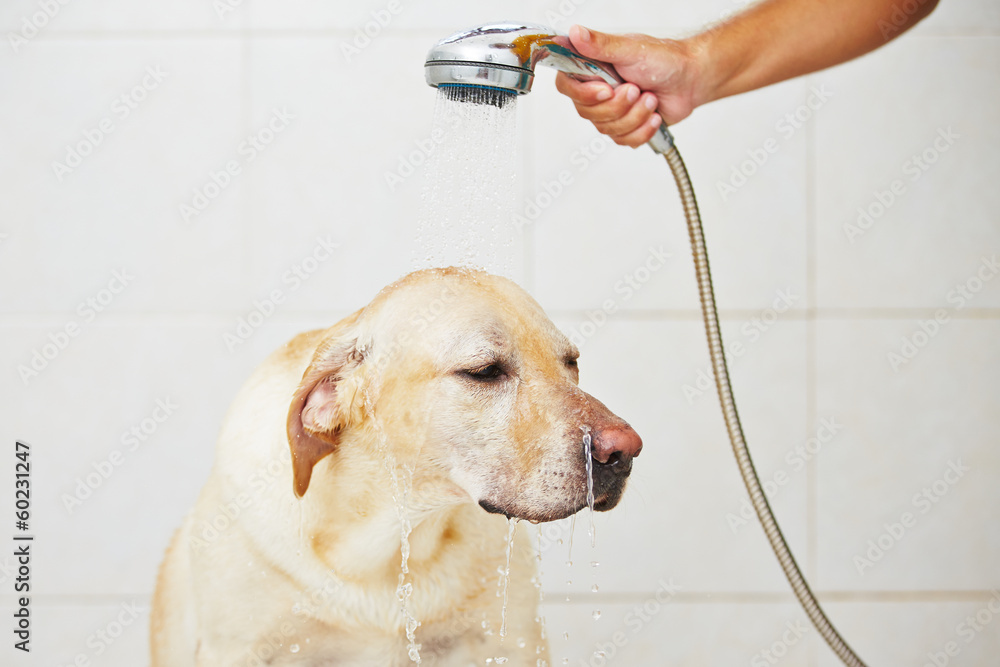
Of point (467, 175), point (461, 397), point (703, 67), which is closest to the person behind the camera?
point (461, 397)

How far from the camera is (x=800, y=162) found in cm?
240

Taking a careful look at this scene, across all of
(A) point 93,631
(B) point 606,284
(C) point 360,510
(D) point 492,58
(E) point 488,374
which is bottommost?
(A) point 93,631

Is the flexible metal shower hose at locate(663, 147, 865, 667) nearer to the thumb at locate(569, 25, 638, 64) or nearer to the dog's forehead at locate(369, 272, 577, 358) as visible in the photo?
the thumb at locate(569, 25, 638, 64)

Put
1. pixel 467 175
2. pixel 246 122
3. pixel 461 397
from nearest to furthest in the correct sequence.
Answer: pixel 461 397 → pixel 467 175 → pixel 246 122

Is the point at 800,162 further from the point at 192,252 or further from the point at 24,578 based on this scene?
the point at 24,578

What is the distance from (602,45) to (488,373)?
1.80 ft

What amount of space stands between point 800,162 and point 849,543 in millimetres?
1069

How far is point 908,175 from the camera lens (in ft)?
7.90

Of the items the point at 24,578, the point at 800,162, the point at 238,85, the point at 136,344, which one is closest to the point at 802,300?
the point at 800,162

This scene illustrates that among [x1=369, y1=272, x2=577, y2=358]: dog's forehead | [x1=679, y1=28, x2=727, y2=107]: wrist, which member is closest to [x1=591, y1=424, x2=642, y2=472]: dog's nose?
[x1=369, y1=272, x2=577, y2=358]: dog's forehead

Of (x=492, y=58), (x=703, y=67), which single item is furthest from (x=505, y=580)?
(x=703, y=67)

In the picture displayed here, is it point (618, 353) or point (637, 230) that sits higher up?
point (637, 230)

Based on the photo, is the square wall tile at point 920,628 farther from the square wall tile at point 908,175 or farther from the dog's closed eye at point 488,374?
the dog's closed eye at point 488,374

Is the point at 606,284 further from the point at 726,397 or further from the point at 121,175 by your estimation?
the point at 121,175
